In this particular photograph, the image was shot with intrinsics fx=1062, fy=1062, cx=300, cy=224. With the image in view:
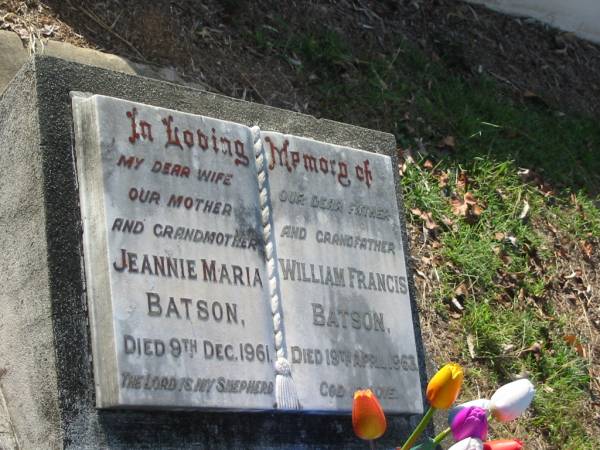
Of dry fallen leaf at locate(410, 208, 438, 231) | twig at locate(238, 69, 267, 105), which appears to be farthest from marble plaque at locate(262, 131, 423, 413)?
twig at locate(238, 69, 267, 105)

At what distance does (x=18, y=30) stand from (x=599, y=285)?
3.22 metres

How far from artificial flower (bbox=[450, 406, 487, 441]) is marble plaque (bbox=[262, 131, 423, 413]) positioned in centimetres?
43

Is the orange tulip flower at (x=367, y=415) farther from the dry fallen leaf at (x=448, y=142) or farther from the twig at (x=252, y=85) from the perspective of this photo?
the dry fallen leaf at (x=448, y=142)

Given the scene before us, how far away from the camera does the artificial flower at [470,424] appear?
2.92m

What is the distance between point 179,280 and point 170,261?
60 mm

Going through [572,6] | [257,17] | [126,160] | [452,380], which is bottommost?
[452,380]

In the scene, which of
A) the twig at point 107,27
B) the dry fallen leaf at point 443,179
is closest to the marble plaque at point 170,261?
the twig at point 107,27

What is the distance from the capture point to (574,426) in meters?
4.75

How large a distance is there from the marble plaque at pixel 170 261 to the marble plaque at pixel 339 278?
12cm

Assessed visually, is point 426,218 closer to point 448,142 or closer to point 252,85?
point 448,142

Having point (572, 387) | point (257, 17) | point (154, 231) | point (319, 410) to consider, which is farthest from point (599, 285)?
point (154, 231)

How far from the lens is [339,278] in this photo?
3396mm

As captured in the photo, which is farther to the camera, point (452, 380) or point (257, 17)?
point (257, 17)

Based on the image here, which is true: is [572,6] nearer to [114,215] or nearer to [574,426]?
[574,426]
